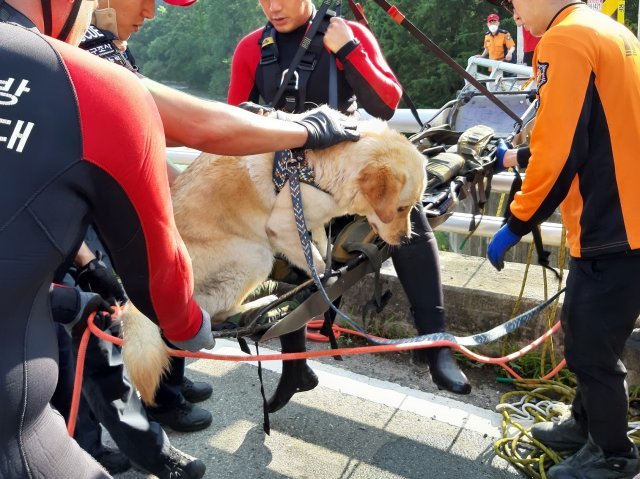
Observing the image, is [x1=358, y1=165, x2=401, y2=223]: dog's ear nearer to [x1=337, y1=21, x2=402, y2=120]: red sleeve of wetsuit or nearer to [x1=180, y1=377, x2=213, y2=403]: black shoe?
[x1=337, y1=21, x2=402, y2=120]: red sleeve of wetsuit

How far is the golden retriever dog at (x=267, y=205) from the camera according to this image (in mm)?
2551

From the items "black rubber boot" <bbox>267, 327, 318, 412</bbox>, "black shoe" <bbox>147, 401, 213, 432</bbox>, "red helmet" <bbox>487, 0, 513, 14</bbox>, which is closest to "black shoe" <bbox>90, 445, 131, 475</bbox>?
"black shoe" <bbox>147, 401, 213, 432</bbox>

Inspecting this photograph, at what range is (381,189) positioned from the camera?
2.55m

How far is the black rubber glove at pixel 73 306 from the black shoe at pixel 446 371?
4.96 ft

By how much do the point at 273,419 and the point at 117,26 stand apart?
227 centimetres

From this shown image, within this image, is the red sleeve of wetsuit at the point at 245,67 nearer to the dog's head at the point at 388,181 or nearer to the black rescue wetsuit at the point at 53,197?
the dog's head at the point at 388,181

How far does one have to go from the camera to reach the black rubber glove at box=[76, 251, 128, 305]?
262cm

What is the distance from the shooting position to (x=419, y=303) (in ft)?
9.21

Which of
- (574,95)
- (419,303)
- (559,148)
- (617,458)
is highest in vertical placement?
(574,95)

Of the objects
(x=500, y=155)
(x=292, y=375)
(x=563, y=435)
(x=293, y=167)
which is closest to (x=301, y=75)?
(x=293, y=167)

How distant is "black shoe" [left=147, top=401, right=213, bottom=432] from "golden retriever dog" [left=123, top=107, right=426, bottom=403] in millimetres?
970

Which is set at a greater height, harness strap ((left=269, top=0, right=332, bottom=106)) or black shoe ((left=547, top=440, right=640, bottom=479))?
harness strap ((left=269, top=0, right=332, bottom=106))

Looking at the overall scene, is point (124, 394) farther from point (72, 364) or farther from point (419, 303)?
point (419, 303)

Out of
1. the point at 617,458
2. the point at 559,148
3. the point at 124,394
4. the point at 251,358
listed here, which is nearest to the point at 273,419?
the point at 124,394
